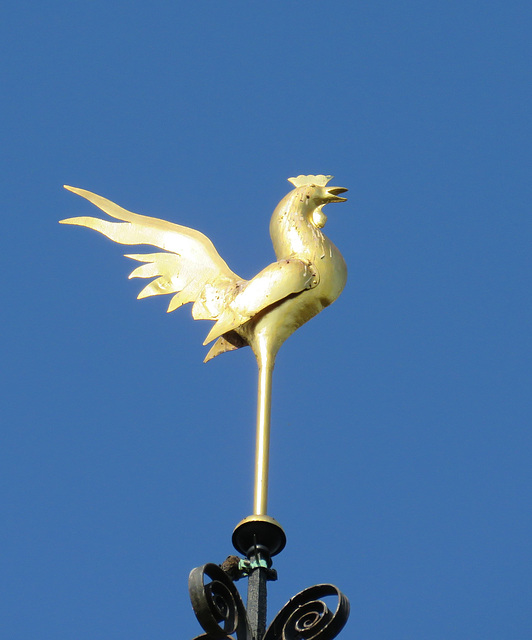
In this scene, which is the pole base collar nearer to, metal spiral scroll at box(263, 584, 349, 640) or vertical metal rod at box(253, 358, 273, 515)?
vertical metal rod at box(253, 358, 273, 515)

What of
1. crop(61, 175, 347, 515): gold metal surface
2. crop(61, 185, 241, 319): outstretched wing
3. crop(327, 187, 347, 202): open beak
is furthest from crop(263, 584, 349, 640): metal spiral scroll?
crop(327, 187, 347, 202): open beak

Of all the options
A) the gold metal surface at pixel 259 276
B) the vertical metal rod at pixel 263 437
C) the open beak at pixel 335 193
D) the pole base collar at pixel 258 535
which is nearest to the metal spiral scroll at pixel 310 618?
the pole base collar at pixel 258 535

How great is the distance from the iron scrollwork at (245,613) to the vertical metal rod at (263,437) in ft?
1.58

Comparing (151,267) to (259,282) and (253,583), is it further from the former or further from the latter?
(253,583)

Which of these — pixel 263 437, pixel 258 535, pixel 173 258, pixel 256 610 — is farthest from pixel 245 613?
pixel 173 258

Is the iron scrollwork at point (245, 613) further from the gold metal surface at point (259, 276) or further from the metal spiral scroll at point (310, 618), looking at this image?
the gold metal surface at point (259, 276)

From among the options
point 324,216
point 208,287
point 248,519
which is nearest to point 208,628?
point 248,519

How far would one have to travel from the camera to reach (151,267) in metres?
6.88

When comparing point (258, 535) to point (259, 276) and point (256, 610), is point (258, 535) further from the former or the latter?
point (259, 276)

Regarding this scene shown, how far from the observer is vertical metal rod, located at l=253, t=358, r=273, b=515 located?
5285 mm

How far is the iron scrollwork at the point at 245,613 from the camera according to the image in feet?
15.3

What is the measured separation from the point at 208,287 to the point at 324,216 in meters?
0.72

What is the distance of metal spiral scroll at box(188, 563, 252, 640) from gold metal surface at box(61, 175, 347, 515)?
59cm

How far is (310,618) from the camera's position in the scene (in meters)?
4.77
